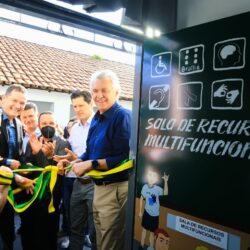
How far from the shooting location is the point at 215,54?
5.06 ft

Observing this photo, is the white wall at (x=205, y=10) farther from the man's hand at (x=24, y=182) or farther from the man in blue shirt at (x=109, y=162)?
the man's hand at (x=24, y=182)

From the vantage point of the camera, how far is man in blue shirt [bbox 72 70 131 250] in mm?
2271

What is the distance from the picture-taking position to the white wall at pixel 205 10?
5.22 ft

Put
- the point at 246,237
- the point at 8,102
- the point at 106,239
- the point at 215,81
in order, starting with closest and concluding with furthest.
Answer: the point at 246,237 → the point at 215,81 → the point at 106,239 → the point at 8,102

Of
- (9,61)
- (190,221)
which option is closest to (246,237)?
(190,221)

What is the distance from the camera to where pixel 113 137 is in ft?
7.53

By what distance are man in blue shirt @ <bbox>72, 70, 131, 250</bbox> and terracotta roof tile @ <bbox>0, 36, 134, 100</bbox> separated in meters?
5.73

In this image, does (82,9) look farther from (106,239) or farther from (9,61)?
(9,61)

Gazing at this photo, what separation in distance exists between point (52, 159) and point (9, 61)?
7014mm

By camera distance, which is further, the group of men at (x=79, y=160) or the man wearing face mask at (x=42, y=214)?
the man wearing face mask at (x=42, y=214)

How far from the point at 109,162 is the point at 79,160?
1.44ft

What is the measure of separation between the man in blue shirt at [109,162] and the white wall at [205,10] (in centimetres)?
76

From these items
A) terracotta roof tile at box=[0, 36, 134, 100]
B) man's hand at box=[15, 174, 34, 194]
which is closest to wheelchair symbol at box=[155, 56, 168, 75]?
man's hand at box=[15, 174, 34, 194]

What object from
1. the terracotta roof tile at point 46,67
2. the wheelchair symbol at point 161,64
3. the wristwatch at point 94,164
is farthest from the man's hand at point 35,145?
the terracotta roof tile at point 46,67
